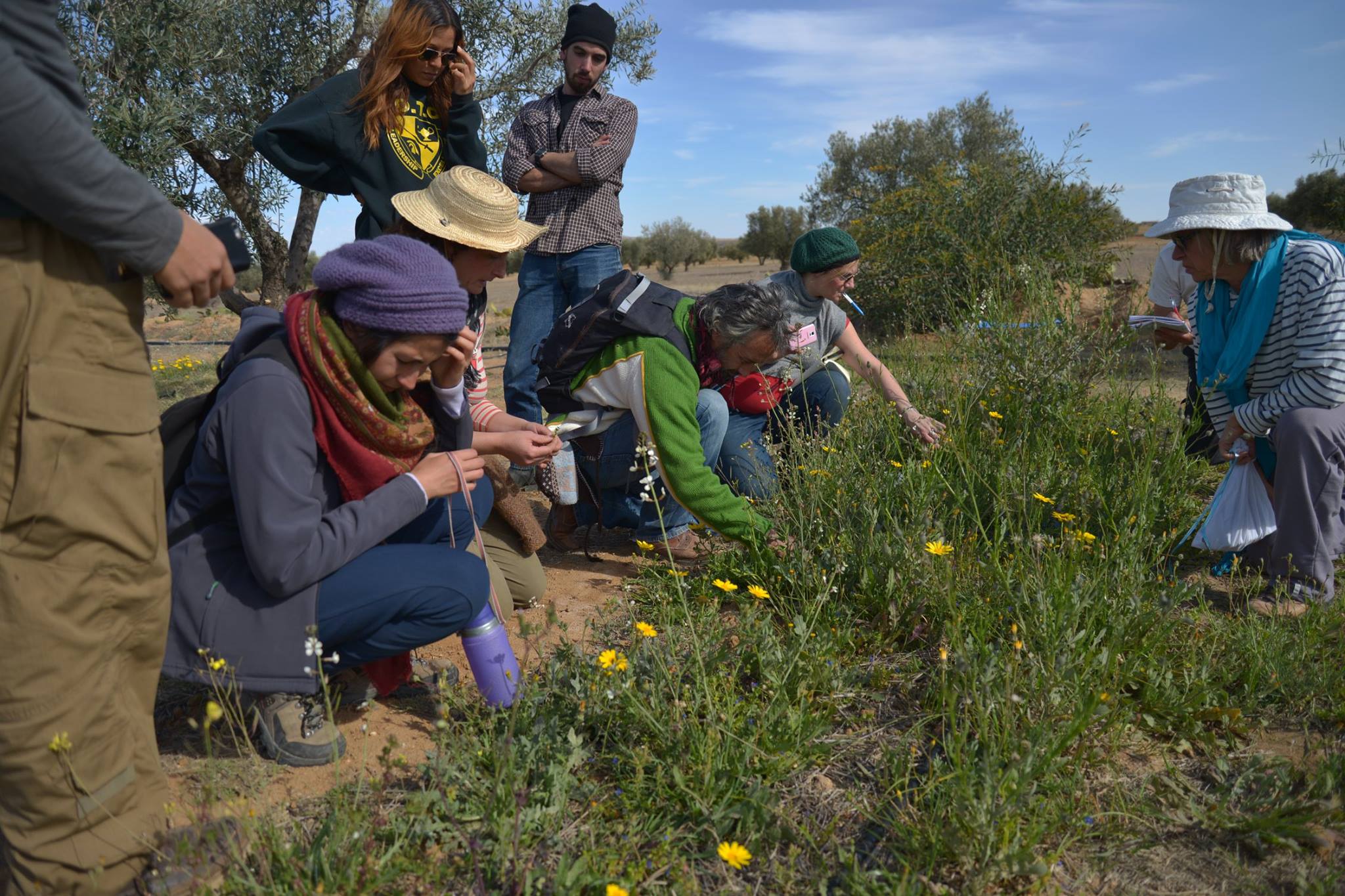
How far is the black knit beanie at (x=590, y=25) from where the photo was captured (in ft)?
14.3

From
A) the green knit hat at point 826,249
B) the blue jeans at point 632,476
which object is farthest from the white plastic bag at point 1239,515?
the blue jeans at point 632,476

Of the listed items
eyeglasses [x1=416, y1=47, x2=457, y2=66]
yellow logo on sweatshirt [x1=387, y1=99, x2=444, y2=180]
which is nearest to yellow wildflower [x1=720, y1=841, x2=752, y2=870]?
yellow logo on sweatshirt [x1=387, y1=99, x2=444, y2=180]

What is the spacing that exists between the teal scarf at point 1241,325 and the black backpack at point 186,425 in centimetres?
308

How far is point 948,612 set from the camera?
266 cm

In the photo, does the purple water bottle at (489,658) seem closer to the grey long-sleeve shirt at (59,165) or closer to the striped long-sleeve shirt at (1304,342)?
the grey long-sleeve shirt at (59,165)

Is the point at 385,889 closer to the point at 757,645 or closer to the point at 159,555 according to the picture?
the point at 159,555

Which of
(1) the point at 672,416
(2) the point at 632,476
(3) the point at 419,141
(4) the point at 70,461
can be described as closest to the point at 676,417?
(1) the point at 672,416

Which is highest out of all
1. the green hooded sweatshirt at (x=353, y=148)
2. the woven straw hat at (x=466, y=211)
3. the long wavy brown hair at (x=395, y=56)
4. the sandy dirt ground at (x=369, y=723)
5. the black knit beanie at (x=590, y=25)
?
the black knit beanie at (x=590, y=25)

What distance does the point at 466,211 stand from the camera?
2861 mm

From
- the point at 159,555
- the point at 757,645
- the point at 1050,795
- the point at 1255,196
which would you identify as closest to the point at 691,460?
the point at 757,645

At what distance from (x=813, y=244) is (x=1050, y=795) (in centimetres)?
266

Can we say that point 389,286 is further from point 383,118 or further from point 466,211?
point 383,118

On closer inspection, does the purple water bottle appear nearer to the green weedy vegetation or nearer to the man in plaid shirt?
the green weedy vegetation

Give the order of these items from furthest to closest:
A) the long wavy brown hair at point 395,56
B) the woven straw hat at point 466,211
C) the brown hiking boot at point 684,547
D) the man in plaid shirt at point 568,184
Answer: the man in plaid shirt at point 568,184 < the brown hiking boot at point 684,547 < the long wavy brown hair at point 395,56 < the woven straw hat at point 466,211
